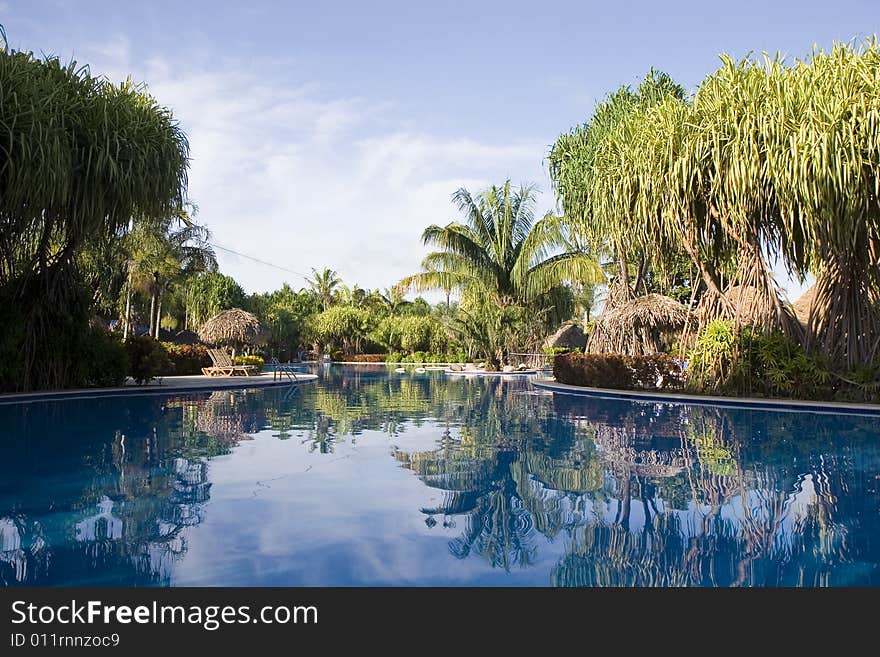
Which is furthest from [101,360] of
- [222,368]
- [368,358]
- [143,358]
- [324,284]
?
[324,284]

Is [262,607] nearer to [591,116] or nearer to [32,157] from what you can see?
[32,157]

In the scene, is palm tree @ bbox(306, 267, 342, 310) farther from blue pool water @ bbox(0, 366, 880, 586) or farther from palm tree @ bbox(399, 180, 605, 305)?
blue pool water @ bbox(0, 366, 880, 586)

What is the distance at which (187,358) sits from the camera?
23266mm

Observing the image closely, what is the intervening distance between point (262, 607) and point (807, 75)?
1304cm

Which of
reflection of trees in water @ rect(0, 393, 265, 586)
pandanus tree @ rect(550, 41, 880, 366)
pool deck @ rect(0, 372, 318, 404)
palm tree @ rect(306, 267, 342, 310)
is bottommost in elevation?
reflection of trees in water @ rect(0, 393, 265, 586)

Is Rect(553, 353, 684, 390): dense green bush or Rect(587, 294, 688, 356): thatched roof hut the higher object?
Rect(587, 294, 688, 356): thatched roof hut

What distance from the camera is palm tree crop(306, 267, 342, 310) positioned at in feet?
173

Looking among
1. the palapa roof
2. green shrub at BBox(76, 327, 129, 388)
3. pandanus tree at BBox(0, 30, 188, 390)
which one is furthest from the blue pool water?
the palapa roof

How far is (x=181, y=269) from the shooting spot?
28.5 m

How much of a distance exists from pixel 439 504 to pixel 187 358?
68.5 feet

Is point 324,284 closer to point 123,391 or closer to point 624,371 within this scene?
point 123,391

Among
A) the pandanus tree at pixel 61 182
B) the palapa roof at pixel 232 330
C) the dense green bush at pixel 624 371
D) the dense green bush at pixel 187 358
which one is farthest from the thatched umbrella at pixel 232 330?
the dense green bush at pixel 624 371

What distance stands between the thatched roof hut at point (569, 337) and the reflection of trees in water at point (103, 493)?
23.1 metres

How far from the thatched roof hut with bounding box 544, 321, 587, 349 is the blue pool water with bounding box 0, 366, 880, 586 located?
2181 cm
